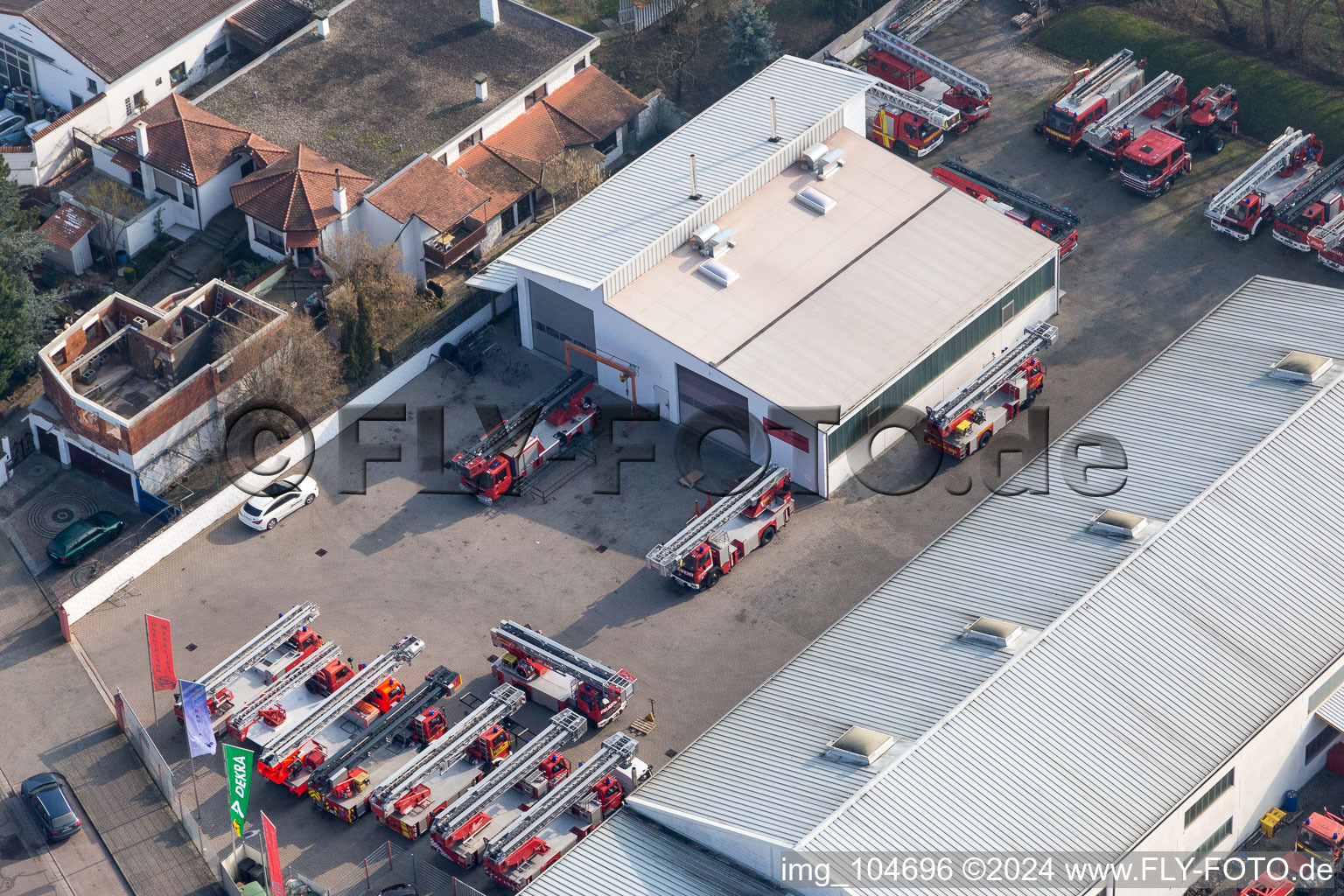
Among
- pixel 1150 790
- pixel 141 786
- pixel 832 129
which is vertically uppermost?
pixel 832 129

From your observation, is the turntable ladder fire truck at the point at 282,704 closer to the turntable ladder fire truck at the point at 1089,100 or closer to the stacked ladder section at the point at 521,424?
the stacked ladder section at the point at 521,424

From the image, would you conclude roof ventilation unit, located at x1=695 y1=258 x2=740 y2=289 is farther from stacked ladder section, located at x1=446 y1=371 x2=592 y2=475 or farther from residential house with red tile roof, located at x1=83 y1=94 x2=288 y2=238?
residential house with red tile roof, located at x1=83 y1=94 x2=288 y2=238

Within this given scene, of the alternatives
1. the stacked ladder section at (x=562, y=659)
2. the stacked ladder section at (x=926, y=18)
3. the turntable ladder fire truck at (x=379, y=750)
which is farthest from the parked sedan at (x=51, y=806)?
the stacked ladder section at (x=926, y=18)

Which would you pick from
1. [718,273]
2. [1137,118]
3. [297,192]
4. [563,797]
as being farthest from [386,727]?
[1137,118]

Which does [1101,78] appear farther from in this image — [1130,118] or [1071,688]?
[1071,688]

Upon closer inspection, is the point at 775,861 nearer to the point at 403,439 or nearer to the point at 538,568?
the point at 538,568

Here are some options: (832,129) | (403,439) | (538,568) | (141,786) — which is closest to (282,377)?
(403,439)

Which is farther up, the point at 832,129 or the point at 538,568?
the point at 832,129
